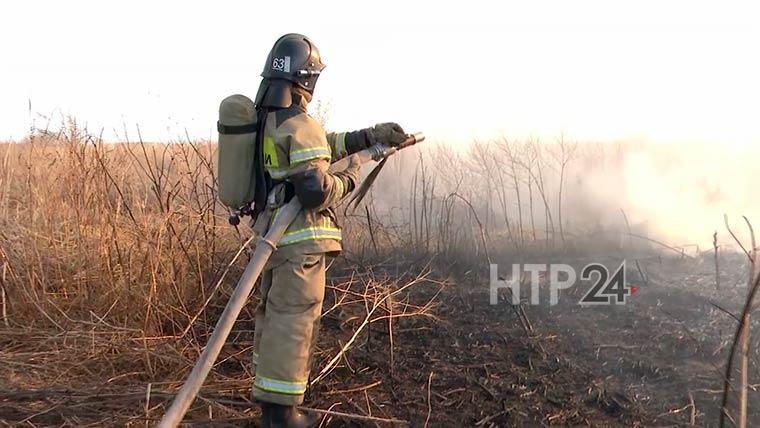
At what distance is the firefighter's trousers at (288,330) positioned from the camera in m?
2.68

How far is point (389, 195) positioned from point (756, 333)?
6.36 m

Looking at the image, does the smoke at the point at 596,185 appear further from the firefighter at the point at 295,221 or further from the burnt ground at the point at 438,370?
the firefighter at the point at 295,221

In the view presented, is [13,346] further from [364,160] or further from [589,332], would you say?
[589,332]

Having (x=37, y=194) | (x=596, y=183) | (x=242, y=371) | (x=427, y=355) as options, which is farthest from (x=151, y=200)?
(x=596, y=183)

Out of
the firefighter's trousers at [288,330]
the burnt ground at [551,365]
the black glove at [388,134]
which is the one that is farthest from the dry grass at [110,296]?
the black glove at [388,134]

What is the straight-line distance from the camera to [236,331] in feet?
13.5

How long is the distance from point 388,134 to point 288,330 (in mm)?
1075

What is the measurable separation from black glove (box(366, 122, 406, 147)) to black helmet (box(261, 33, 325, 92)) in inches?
16.5

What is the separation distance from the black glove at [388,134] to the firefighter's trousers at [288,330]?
2.23 ft

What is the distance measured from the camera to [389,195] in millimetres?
10047

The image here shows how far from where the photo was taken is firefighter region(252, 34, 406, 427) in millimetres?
2645

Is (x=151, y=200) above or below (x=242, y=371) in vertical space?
above

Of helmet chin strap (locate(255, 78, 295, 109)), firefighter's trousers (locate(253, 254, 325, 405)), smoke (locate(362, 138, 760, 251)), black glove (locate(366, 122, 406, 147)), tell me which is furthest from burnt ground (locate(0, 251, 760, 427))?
smoke (locate(362, 138, 760, 251))

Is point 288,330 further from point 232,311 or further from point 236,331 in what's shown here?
point 236,331
